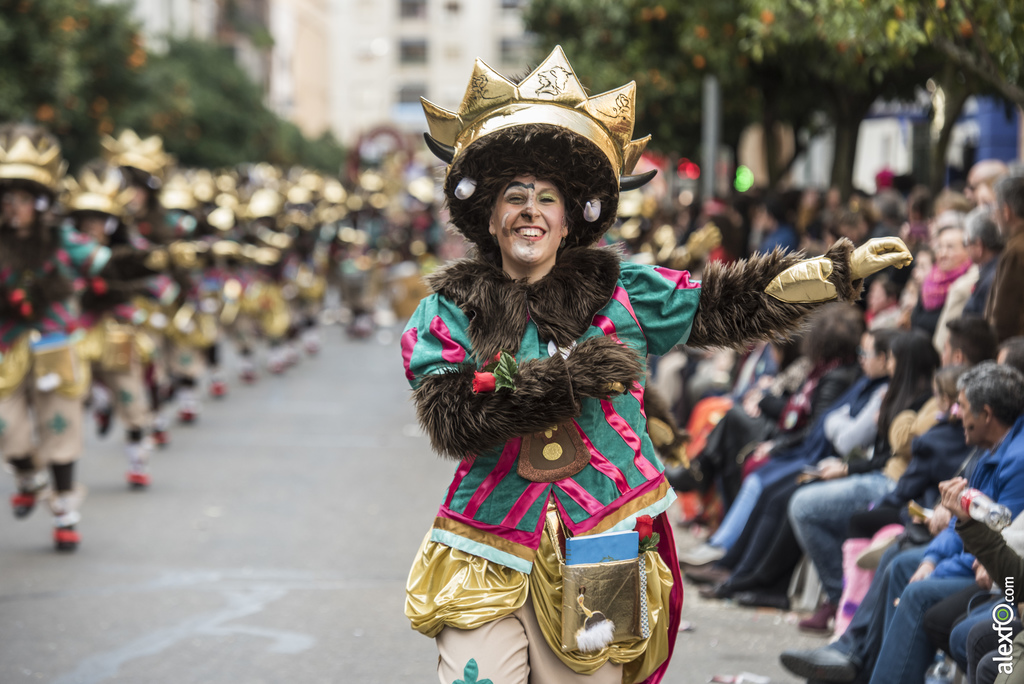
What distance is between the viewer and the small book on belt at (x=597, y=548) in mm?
3518

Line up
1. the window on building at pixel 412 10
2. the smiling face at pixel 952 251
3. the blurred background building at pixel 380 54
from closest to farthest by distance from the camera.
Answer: the smiling face at pixel 952 251 → the blurred background building at pixel 380 54 → the window on building at pixel 412 10

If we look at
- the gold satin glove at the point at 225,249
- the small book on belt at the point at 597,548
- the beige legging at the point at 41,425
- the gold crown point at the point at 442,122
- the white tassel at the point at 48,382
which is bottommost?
the beige legging at the point at 41,425

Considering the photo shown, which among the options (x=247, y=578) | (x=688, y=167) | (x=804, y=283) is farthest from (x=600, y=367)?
(x=688, y=167)

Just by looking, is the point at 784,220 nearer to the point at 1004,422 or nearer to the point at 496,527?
the point at 1004,422

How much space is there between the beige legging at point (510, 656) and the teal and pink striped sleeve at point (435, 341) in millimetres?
685

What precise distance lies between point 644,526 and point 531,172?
1043 millimetres

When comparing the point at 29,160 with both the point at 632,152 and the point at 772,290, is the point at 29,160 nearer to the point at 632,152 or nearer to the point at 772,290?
the point at 632,152

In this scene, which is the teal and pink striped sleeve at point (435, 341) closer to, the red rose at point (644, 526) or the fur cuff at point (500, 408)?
the fur cuff at point (500, 408)

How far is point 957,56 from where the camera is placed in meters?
5.84

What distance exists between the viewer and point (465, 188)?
371 centimetres

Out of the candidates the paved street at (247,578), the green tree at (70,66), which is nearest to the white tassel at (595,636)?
the paved street at (247,578)

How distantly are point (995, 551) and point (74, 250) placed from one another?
20.0 feet

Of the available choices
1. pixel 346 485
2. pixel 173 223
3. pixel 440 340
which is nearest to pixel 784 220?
pixel 346 485

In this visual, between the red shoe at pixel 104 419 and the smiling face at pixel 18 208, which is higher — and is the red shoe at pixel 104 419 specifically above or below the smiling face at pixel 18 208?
below
